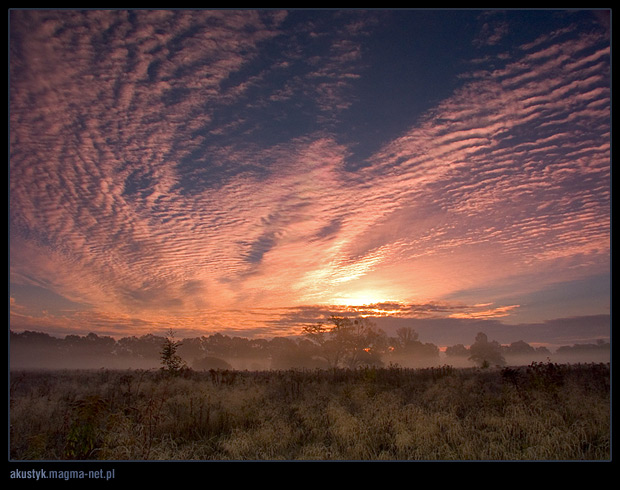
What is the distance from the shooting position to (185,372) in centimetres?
1664

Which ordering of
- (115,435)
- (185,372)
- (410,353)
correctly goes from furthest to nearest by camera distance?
(410,353)
(185,372)
(115,435)

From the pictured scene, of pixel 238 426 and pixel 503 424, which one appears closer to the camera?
pixel 503 424

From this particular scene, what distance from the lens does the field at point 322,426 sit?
680 centimetres

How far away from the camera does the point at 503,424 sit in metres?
7.86

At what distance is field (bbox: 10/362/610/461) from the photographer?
6805 millimetres

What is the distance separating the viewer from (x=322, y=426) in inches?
329
